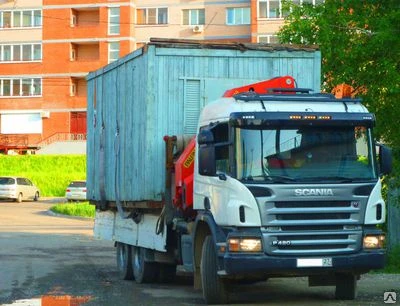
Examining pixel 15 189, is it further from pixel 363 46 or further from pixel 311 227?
pixel 311 227

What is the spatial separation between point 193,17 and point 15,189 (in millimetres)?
23860

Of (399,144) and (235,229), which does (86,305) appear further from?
(399,144)

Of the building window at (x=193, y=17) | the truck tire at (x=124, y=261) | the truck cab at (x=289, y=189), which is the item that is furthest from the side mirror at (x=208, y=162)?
the building window at (x=193, y=17)

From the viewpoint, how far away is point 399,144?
20312 millimetres

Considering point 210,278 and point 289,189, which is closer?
point 289,189

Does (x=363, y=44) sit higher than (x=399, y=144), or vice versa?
(x=363, y=44)

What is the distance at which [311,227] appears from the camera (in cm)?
1202

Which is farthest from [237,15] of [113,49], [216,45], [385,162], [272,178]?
[272,178]

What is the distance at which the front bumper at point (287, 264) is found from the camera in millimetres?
11859

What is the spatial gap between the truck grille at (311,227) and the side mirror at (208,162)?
89cm

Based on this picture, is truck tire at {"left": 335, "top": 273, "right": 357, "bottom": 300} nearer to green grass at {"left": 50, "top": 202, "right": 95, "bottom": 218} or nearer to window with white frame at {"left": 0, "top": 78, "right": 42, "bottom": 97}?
green grass at {"left": 50, "top": 202, "right": 95, "bottom": 218}

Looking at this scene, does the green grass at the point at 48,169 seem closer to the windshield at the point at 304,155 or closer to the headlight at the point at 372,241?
the windshield at the point at 304,155

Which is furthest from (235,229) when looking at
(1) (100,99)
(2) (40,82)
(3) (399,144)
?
(2) (40,82)

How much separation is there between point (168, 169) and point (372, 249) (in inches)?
146
